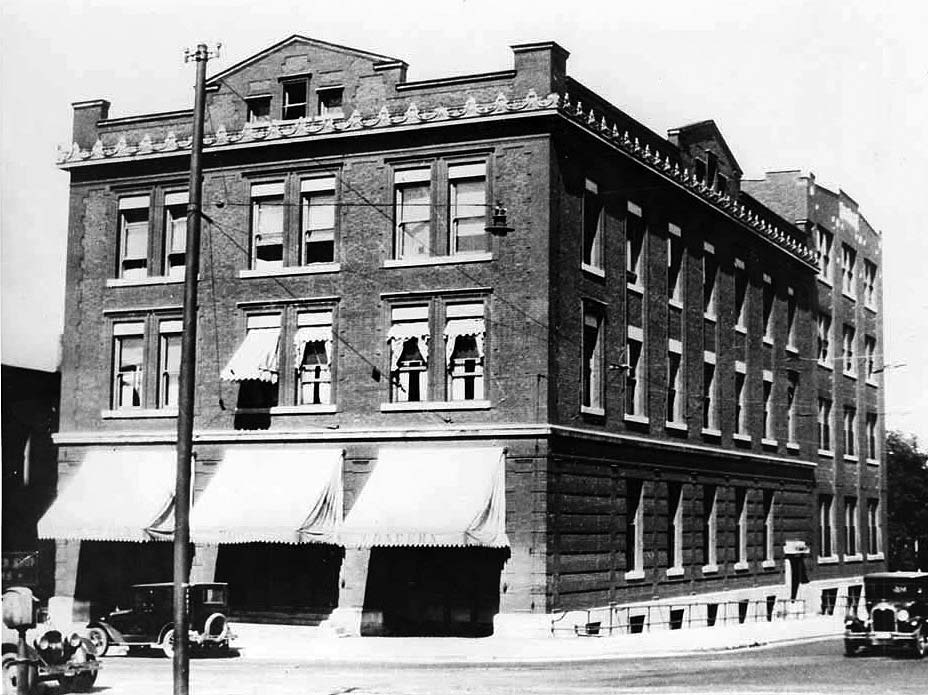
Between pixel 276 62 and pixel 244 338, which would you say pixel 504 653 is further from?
pixel 276 62

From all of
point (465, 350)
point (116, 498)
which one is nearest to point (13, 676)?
point (116, 498)

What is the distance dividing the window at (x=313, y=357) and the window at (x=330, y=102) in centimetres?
488

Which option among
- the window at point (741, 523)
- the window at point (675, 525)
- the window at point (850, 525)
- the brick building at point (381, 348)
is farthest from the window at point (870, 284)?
the window at point (675, 525)

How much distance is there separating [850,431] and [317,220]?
85.1 feet

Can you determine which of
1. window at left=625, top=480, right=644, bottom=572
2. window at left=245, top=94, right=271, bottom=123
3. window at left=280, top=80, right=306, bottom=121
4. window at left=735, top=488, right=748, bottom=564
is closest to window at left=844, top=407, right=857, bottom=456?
window at left=735, top=488, right=748, bottom=564

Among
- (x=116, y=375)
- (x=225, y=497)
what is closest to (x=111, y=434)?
(x=116, y=375)

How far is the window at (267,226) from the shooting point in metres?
33.3

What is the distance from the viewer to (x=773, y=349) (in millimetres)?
45062

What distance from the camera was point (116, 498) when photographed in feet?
106

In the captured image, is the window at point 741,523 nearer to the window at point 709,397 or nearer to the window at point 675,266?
A: the window at point 709,397

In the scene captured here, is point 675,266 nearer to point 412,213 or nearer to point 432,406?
point 412,213

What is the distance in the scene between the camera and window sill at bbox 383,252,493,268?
31.4m

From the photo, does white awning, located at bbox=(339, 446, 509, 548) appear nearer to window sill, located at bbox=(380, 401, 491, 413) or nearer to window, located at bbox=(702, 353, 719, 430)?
window sill, located at bbox=(380, 401, 491, 413)

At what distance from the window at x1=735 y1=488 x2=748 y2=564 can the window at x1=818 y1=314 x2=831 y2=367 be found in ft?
28.3
